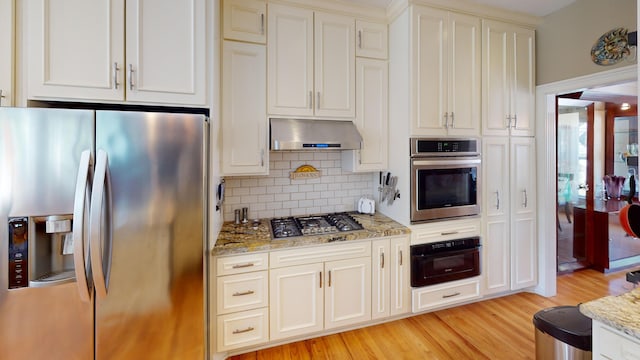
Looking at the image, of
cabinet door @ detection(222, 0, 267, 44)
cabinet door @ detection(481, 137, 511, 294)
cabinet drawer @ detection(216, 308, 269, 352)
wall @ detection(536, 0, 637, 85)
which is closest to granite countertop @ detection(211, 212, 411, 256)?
cabinet drawer @ detection(216, 308, 269, 352)

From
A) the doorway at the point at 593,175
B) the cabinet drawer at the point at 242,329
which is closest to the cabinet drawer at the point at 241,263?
the cabinet drawer at the point at 242,329

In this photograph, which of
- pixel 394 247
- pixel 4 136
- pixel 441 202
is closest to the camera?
pixel 4 136

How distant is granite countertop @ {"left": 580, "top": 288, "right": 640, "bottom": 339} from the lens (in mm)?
911

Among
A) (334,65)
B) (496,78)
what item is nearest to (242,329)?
(334,65)

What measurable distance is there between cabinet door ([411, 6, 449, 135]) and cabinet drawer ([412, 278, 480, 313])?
140cm

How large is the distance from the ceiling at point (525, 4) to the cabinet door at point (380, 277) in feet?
7.02

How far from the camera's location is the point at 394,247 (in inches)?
89.7

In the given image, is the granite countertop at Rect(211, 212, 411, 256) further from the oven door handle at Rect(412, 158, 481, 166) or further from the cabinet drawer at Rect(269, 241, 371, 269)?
the oven door handle at Rect(412, 158, 481, 166)

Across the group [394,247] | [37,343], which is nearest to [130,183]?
[37,343]

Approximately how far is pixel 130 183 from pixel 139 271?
491 mm

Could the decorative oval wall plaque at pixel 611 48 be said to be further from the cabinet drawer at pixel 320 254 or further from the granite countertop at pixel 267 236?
the cabinet drawer at pixel 320 254

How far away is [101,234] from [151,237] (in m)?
0.22

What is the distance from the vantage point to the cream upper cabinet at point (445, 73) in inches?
91.1

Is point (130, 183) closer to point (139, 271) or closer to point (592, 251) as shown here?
point (139, 271)
